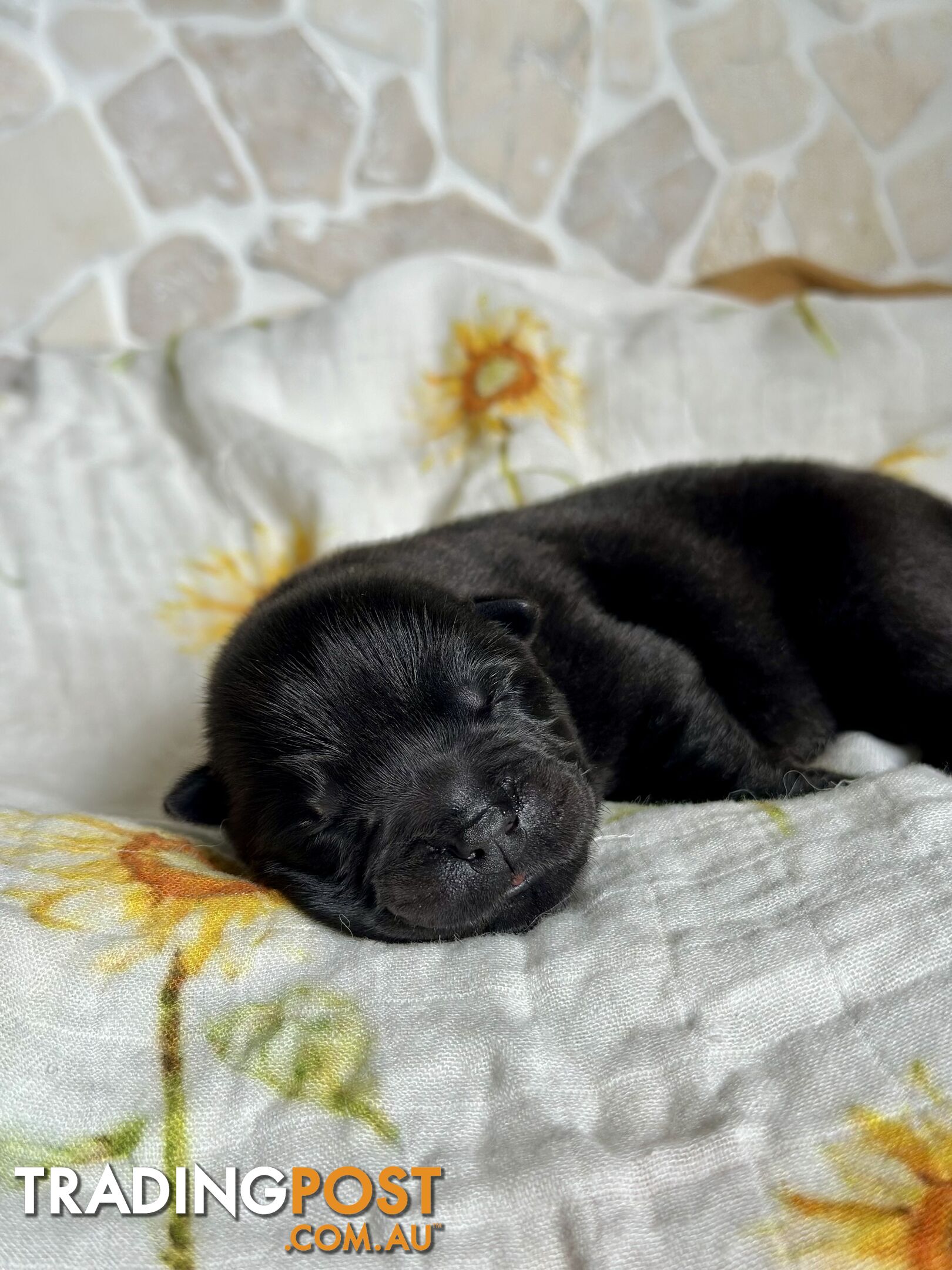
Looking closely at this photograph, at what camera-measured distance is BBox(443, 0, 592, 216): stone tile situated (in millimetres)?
3980

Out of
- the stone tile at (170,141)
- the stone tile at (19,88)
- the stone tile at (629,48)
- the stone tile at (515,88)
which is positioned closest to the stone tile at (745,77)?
the stone tile at (629,48)

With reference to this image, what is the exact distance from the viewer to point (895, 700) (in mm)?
2213

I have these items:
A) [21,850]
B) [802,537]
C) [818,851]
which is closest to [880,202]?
[802,537]

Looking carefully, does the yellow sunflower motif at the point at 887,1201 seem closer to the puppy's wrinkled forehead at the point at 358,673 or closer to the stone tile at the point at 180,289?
the puppy's wrinkled forehead at the point at 358,673

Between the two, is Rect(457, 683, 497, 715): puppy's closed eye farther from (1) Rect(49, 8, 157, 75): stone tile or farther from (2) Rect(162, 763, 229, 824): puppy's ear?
(1) Rect(49, 8, 157, 75): stone tile

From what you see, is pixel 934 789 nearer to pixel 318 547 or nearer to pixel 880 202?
pixel 318 547

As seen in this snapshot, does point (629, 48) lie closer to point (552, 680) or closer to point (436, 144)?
point (436, 144)

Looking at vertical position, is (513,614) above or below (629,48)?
below

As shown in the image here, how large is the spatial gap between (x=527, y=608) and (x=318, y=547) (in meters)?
1.30

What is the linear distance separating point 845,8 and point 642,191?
1.08 meters

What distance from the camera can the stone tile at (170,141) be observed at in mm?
3799

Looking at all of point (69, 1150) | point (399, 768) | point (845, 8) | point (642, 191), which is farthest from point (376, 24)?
point (69, 1150)

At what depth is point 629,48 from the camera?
13.5ft

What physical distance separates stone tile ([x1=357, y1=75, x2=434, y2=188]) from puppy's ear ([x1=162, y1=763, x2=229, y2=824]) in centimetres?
294
